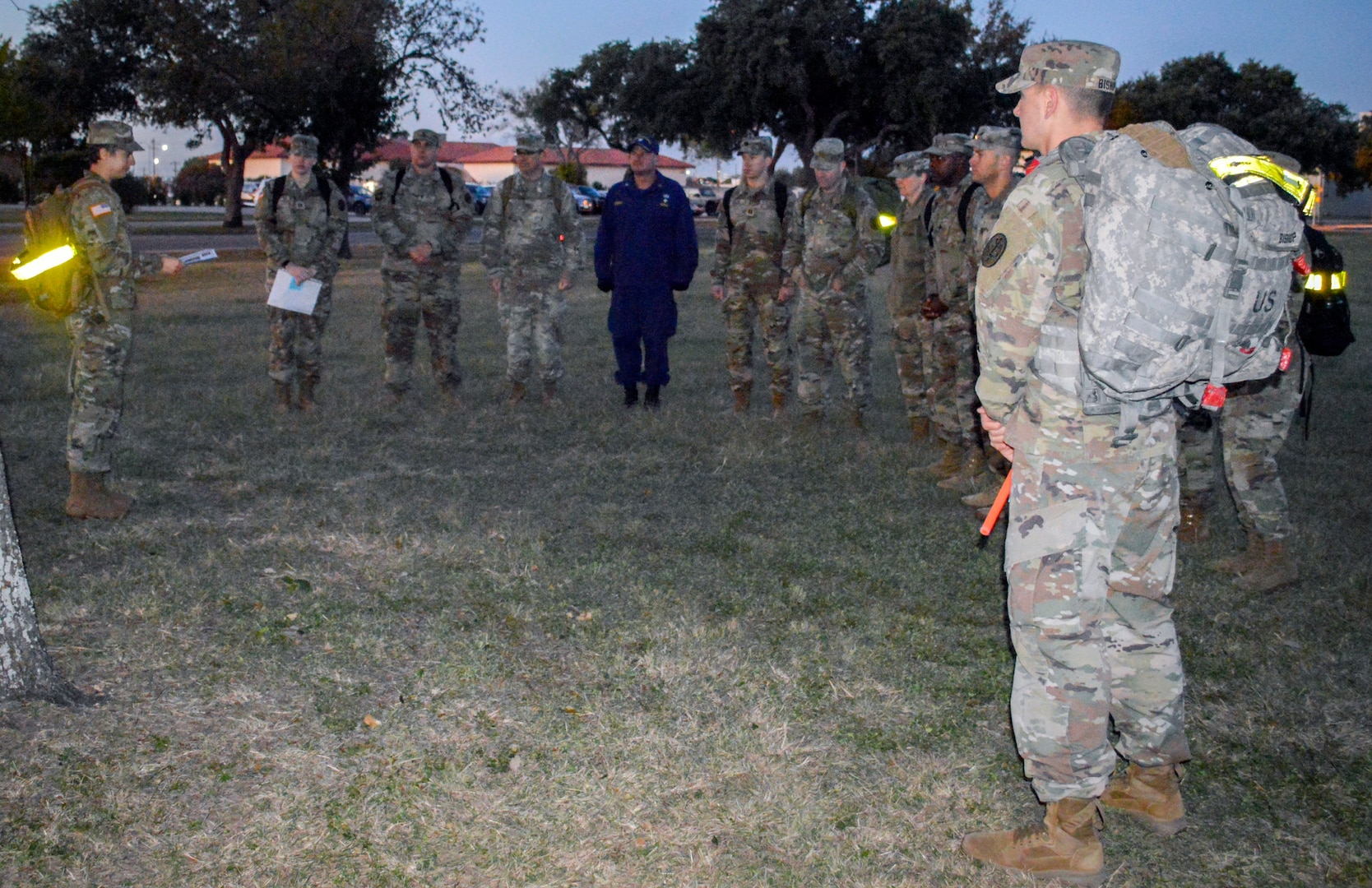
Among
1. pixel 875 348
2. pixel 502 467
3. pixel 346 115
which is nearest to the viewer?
pixel 502 467

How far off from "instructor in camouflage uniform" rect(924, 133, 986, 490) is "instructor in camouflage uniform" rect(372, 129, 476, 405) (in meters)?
3.86

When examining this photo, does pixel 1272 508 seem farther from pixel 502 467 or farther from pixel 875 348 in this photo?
pixel 875 348

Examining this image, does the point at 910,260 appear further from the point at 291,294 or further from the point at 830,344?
the point at 291,294

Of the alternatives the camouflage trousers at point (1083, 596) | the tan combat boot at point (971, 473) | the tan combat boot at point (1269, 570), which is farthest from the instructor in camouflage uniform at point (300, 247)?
the camouflage trousers at point (1083, 596)

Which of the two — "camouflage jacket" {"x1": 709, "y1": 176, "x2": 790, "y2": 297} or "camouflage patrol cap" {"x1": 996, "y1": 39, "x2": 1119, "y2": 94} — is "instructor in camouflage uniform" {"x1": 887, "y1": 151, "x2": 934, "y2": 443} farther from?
"camouflage patrol cap" {"x1": 996, "y1": 39, "x2": 1119, "y2": 94}

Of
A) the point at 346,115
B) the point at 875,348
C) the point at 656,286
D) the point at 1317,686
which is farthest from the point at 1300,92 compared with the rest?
the point at 1317,686

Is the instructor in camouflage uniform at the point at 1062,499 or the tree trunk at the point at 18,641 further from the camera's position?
the tree trunk at the point at 18,641

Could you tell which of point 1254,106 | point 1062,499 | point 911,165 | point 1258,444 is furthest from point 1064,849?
point 1254,106

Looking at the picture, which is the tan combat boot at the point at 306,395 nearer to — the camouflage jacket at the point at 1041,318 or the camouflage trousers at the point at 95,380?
the camouflage trousers at the point at 95,380

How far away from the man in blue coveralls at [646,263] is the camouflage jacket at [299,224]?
213 cm

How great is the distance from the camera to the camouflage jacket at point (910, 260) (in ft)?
25.2

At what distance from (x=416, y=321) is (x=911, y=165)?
423 centimetres

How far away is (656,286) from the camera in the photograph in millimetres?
9289

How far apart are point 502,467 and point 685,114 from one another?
41.7 meters
